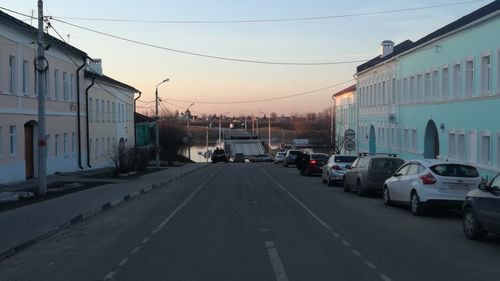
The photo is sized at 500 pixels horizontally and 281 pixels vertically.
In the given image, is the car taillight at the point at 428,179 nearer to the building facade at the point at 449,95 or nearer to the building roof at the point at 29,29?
the building facade at the point at 449,95

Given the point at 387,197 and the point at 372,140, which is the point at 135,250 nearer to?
the point at 387,197

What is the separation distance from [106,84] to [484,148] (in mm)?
34311

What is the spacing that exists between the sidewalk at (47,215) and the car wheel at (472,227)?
8.44m

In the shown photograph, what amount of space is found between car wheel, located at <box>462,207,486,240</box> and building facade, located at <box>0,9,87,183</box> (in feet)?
60.9

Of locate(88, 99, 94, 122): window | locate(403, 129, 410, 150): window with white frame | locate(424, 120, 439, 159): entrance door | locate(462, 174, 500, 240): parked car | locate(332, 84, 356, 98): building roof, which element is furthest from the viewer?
locate(332, 84, 356, 98): building roof

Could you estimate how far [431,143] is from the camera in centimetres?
3659

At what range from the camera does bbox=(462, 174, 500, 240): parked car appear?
10836mm

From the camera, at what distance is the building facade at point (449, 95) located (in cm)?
2584

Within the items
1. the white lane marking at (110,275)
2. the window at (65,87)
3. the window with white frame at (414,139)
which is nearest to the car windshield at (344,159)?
the window with white frame at (414,139)

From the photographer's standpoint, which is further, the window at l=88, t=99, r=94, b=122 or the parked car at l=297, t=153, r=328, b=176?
the window at l=88, t=99, r=94, b=122

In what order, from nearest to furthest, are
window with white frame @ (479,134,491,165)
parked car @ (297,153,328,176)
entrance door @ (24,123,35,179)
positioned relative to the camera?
1. window with white frame @ (479,134,491,165)
2. entrance door @ (24,123,35,179)
3. parked car @ (297,153,328,176)

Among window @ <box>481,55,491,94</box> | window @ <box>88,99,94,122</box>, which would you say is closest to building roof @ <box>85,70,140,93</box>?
window @ <box>88,99,94,122</box>

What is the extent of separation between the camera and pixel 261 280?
7.96 metres

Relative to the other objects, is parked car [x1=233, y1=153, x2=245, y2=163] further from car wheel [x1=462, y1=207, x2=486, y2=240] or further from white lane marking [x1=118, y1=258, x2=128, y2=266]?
white lane marking [x1=118, y1=258, x2=128, y2=266]
